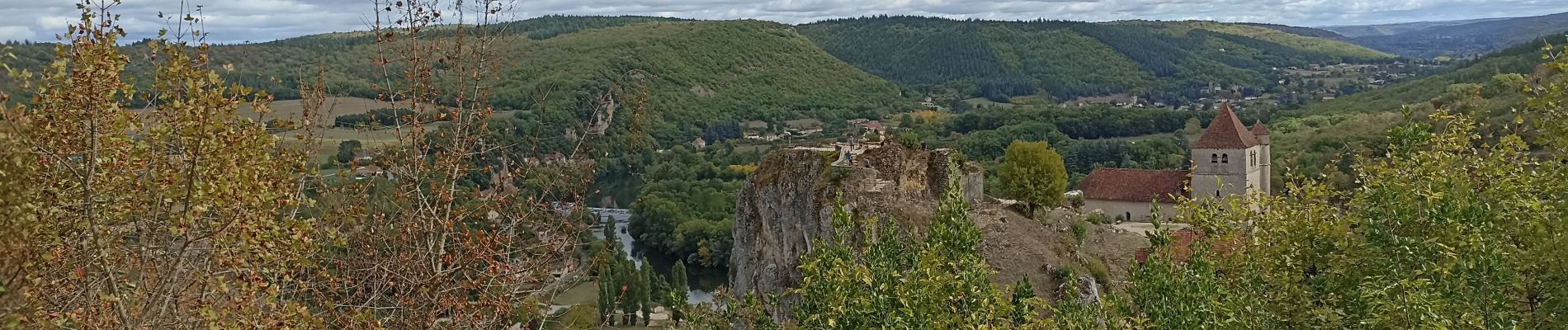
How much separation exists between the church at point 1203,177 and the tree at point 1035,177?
8.06 meters

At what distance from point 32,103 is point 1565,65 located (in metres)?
10.8

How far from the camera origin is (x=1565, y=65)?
9.64 m

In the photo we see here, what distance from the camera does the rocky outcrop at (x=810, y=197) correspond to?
22000 millimetres

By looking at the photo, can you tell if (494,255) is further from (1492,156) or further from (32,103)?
(1492,156)

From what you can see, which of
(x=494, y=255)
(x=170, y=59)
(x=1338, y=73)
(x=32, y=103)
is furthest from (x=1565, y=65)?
(x=1338, y=73)

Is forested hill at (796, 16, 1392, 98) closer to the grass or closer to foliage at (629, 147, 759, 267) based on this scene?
foliage at (629, 147, 759, 267)

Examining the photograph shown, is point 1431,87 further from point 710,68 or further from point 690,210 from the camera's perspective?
point 710,68

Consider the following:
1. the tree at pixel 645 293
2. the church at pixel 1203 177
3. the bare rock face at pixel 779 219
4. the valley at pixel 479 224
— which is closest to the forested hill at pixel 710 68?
the tree at pixel 645 293

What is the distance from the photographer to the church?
3862 cm

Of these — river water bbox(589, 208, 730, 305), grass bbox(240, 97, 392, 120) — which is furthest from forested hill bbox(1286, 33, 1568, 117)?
grass bbox(240, 97, 392, 120)

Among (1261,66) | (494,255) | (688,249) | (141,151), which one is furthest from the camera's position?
(1261,66)

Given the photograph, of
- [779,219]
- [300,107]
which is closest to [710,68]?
[779,219]

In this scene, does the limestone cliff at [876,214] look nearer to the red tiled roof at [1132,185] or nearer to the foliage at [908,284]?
the foliage at [908,284]

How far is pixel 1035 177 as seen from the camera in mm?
31203
